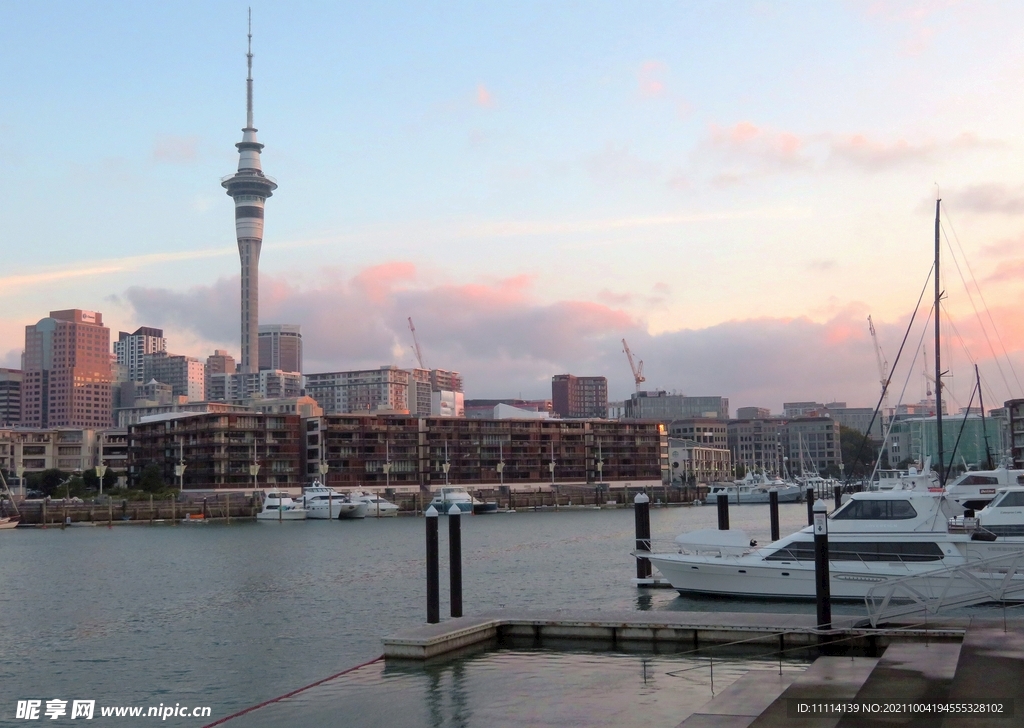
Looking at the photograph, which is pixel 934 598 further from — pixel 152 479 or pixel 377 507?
pixel 152 479

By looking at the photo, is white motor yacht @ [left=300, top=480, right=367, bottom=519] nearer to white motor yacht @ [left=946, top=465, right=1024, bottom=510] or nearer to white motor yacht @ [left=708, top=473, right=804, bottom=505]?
white motor yacht @ [left=708, top=473, right=804, bottom=505]

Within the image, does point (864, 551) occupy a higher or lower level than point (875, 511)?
lower

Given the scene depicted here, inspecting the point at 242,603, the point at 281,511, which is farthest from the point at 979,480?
the point at 281,511

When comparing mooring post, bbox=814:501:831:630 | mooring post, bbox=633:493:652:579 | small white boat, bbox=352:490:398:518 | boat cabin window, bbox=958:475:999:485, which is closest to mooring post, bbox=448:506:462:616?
mooring post, bbox=814:501:831:630

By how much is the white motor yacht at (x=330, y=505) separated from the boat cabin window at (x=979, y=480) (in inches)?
3435

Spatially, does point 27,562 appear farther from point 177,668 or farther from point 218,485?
point 218,485

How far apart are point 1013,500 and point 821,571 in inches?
477

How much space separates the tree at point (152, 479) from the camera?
150 m

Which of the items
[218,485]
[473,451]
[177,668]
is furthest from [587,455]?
[177,668]

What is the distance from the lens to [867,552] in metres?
36.3

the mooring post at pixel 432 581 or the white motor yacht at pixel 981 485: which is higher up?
the white motor yacht at pixel 981 485

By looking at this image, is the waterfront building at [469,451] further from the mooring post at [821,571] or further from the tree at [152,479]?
the mooring post at [821,571]

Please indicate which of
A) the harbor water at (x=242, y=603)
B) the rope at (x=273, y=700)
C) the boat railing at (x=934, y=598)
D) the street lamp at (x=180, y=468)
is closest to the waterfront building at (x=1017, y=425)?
the harbor water at (x=242, y=603)

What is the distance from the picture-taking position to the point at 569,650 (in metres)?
27.6
